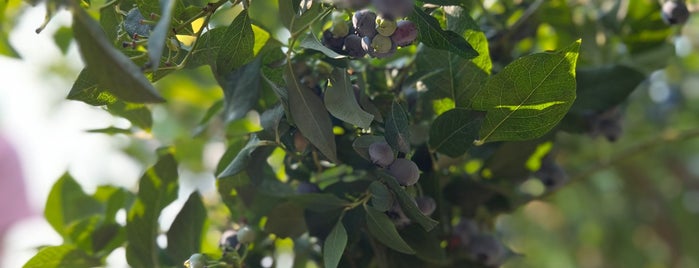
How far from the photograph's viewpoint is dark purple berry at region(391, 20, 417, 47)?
413 millimetres

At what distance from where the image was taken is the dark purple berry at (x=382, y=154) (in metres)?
0.42

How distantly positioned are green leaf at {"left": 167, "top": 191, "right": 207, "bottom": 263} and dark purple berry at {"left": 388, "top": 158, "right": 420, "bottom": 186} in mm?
177

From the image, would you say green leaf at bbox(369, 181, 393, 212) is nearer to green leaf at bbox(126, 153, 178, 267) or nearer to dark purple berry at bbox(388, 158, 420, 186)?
dark purple berry at bbox(388, 158, 420, 186)

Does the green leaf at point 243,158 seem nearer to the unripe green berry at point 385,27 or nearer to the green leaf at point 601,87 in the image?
the unripe green berry at point 385,27

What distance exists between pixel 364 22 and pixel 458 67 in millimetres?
102

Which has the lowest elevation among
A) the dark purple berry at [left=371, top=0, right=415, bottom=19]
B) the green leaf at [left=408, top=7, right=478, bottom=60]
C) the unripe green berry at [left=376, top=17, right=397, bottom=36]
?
the green leaf at [left=408, top=7, right=478, bottom=60]

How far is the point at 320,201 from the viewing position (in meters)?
0.49

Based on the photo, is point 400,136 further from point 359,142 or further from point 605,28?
point 605,28

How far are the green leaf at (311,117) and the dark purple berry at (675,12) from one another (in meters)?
0.30

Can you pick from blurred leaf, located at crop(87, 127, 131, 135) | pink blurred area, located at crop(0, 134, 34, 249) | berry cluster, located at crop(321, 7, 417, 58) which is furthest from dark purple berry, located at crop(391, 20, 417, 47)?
pink blurred area, located at crop(0, 134, 34, 249)

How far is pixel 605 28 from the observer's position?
696 millimetres

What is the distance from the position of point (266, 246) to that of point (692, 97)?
91 centimetres

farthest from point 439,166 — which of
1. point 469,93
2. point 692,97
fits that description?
point 692,97

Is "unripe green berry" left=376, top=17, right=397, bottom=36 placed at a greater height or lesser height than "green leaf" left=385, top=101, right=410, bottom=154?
greater
